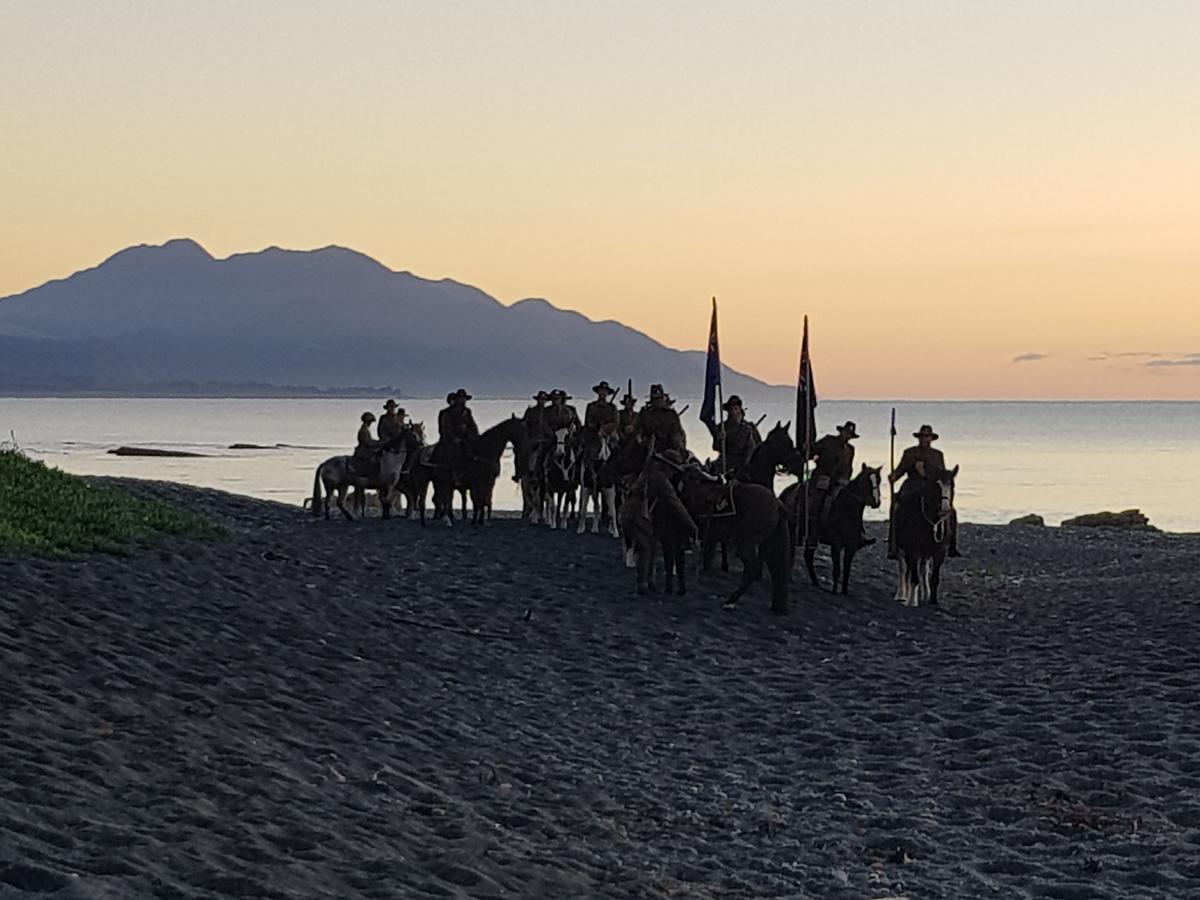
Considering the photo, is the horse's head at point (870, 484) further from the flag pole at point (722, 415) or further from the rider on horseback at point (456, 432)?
the rider on horseback at point (456, 432)

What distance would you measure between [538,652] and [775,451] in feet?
16.6

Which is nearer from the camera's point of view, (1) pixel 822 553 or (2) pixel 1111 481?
(1) pixel 822 553

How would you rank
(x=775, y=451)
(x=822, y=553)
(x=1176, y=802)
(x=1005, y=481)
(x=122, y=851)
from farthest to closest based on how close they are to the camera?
(x=1005, y=481)
(x=822, y=553)
(x=775, y=451)
(x=1176, y=802)
(x=122, y=851)

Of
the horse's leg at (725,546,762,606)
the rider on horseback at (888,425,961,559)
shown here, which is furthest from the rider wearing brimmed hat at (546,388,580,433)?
the horse's leg at (725,546,762,606)

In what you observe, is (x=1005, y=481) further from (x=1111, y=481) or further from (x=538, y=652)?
(x=538, y=652)

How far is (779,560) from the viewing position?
18.0 m

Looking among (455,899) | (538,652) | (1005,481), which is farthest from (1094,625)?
(1005,481)

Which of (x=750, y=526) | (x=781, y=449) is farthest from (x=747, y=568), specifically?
(x=781, y=449)

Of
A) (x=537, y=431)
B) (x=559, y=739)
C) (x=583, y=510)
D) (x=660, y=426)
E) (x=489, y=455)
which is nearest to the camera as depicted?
(x=559, y=739)

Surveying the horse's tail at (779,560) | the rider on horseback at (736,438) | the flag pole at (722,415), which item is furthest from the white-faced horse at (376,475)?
the horse's tail at (779,560)

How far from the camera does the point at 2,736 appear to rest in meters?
8.64

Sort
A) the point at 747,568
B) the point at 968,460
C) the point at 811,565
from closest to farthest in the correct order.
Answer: the point at 747,568, the point at 811,565, the point at 968,460

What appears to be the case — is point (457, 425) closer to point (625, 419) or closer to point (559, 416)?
point (559, 416)

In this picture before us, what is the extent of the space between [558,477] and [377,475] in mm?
3529
